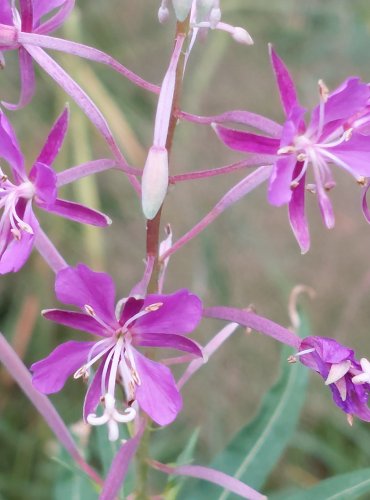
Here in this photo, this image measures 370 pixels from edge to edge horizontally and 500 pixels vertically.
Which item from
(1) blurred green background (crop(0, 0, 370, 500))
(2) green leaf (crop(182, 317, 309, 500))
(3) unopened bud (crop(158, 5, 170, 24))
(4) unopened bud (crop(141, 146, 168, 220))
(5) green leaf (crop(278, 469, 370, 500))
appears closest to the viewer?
(4) unopened bud (crop(141, 146, 168, 220))

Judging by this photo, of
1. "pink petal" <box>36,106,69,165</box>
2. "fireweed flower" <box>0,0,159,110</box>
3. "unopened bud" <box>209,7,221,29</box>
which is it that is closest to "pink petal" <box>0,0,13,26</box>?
"fireweed flower" <box>0,0,159,110</box>

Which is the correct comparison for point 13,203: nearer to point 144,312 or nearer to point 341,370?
point 144,312

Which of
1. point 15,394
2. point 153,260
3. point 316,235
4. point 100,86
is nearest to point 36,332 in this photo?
point 15,394

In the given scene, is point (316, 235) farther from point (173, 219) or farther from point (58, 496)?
point (58, 496)

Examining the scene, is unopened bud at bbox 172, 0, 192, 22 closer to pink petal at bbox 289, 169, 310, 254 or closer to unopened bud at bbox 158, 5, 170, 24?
unopened bud at bbox 158, 5, 170, 24

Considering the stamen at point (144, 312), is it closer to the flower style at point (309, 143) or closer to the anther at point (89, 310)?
the anther at point (89, 310)

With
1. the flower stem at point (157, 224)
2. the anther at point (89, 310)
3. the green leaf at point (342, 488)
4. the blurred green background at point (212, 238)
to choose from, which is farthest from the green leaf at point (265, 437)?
the blurred green background at point (212, 238)
